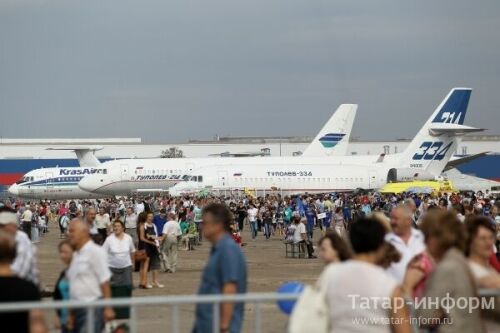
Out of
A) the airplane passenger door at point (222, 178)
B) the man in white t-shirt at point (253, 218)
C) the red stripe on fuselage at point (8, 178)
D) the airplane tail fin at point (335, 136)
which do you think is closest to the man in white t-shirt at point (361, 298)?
the man in white t-shirt at point (253, 218)

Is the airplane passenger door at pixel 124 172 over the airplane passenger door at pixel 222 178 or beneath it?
over

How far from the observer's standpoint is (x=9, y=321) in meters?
7.16

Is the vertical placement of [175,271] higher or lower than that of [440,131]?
lower

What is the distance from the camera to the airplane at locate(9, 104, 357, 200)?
70.8 metres

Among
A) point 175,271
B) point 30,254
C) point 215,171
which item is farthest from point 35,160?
point 30,254

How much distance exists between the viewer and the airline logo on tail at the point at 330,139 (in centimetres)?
8569

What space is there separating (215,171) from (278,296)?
57128mm

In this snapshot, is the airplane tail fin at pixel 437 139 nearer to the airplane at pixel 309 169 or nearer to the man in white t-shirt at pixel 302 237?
the airplane at pixel 309 169

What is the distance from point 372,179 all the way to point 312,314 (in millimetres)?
61625

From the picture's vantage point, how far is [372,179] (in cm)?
6788

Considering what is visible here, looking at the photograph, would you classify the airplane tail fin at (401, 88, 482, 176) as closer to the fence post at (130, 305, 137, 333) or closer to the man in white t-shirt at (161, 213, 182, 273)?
the man in white t-shirt at (161, 213, 182, 273)

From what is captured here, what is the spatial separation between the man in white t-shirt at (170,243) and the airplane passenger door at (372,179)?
1713 inches

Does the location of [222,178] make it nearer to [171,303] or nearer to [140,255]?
[140,255]

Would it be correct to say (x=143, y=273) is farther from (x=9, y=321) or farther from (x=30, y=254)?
(x=9, y=321)
